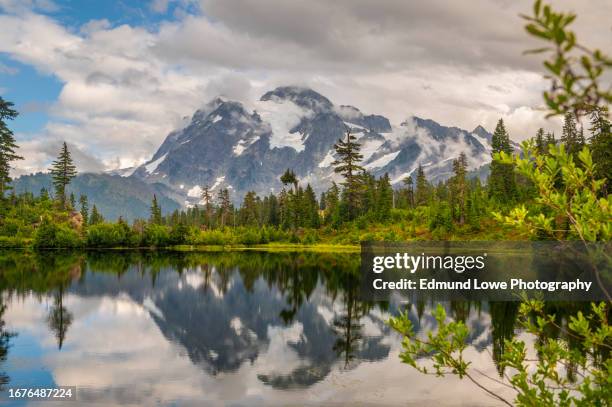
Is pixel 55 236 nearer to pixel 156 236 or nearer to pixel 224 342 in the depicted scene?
pixel 156 236

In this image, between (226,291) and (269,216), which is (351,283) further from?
(269,216)

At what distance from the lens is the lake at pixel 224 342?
20297 mm

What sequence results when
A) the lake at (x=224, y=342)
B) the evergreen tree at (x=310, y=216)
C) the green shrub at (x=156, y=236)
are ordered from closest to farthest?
1. the lake at (x=224, y=342)
2. the green shrub at (x=156, y=236)
3. the evergreen tree at (x=310, y=216)

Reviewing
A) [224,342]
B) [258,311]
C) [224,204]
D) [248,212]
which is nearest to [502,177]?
[258,311]

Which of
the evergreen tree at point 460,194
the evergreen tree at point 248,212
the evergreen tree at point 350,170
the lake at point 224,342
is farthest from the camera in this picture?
the evergreen tree at point 248,212

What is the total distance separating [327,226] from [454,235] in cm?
3842

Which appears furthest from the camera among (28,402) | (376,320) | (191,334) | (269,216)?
(269,216)

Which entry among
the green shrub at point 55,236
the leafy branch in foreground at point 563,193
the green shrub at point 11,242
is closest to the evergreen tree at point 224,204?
the green shrub at point 55,236

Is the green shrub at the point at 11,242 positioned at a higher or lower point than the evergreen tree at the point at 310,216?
lower

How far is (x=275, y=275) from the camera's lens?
6012cm

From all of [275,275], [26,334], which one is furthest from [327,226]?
[26,334]

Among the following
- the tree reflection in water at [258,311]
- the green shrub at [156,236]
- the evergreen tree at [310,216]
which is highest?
the evergreen tree at [310,216]

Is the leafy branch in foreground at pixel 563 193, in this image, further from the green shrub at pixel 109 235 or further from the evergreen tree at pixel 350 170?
the green shrub at pixel 109 235

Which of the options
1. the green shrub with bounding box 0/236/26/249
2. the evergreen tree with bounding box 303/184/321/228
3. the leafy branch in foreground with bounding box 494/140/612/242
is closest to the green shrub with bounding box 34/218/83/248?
the green shrub with bounding box 0/236/26/249
